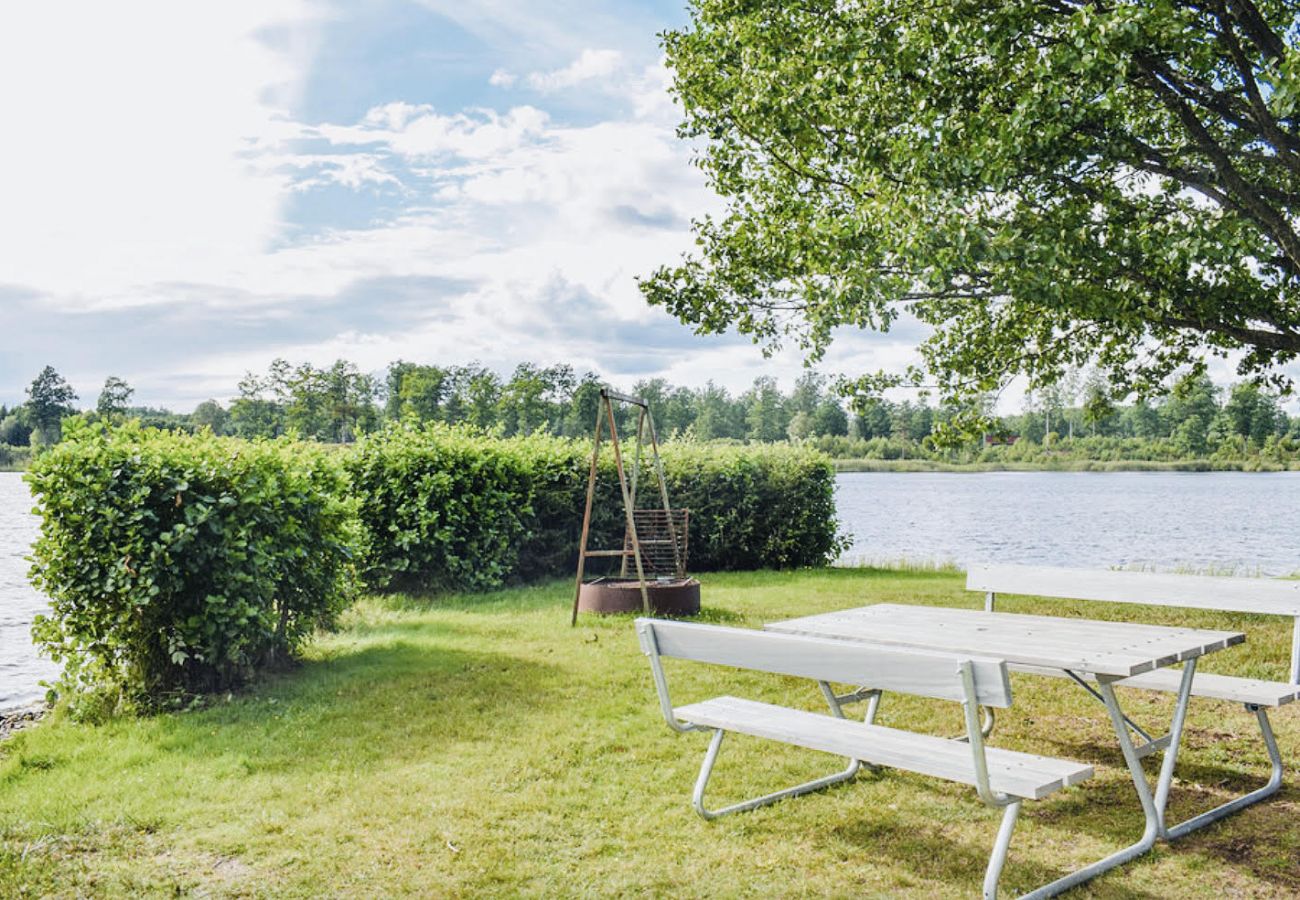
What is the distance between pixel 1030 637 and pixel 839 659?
1348mm

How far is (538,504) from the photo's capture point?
13141mm

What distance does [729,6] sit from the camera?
1022cm

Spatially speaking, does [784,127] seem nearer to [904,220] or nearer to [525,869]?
[904,220]

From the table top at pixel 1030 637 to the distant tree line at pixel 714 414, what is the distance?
3065 centimetres

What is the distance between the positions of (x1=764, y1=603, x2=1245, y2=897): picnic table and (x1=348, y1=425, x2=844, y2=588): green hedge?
6.37 metres

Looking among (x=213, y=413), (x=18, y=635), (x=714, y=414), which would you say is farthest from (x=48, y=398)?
(x=18, y=635)

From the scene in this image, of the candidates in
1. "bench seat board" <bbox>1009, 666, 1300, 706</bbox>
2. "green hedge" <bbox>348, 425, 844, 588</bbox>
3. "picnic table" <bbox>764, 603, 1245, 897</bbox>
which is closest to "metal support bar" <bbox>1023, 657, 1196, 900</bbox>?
"picnic table" <bbox>764, 603, 1245, 897</bbox>

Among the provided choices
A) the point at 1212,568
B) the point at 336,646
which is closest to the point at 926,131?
the point at 336,646

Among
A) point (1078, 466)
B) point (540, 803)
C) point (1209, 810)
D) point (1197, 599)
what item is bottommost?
point (1209, 810)

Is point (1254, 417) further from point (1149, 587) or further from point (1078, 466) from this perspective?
point (1149, 587)

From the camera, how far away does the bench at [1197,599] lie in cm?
456

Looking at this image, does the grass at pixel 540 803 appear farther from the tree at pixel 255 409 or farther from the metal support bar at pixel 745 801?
the tree at pixel 255 409

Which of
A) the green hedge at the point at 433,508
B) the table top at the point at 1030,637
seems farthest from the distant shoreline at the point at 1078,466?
the table top at the point at 1030,637

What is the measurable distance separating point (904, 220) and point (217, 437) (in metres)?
5.29
